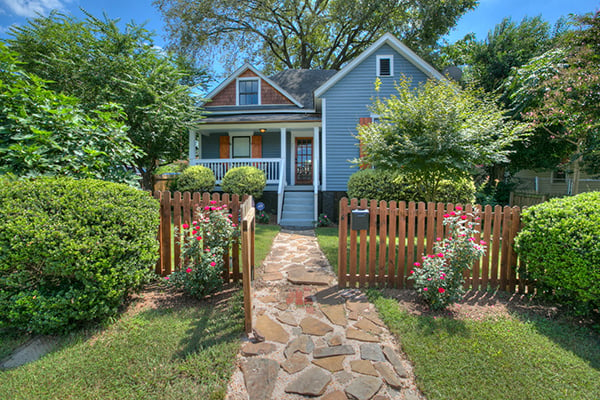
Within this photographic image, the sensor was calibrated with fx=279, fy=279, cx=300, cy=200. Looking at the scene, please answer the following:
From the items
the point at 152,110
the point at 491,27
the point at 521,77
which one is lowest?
the point at 152,110

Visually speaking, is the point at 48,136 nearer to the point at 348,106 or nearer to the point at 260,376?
the point at 260,376

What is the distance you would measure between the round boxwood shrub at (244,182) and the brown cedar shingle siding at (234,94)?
4.66 m

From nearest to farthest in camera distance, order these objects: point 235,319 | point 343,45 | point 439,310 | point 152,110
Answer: point 235,319, point 439,310, point 152,110, point 343,45

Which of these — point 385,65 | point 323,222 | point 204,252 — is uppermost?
point 385,65

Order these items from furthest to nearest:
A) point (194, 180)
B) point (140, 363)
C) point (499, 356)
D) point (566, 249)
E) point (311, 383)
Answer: point (194, 180) → point (566, 249) → point (499, 356) → point (140, 363) → point (311, 383)

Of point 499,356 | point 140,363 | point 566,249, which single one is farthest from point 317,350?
point 566,249

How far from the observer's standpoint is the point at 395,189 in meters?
8.66

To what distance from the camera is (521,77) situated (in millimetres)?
10172

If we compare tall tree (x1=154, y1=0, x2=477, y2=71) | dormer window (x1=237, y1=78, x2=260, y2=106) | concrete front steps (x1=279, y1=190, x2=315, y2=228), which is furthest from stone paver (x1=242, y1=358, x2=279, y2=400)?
tall tree (x1=154, y1=0, x2=477, y2=71)

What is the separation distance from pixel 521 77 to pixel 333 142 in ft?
23.4

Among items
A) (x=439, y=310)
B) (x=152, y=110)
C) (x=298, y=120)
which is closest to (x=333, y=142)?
(x=298, y=120)

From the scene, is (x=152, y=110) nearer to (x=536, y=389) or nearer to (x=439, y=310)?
(x=439, y=310)

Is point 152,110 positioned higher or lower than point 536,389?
higher

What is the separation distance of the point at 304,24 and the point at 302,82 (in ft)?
21.1
